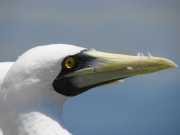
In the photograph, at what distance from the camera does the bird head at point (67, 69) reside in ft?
3.04

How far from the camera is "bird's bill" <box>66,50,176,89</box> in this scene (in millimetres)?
935

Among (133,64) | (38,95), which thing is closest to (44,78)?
(38,95)

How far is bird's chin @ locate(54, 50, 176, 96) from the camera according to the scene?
0.94 meters

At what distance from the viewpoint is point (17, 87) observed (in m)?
0.93

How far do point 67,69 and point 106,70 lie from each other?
0.07 meters

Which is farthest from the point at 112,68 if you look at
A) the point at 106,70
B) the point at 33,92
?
the point at 33,92

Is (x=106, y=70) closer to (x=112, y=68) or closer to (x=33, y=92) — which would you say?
(x=112, y=68)

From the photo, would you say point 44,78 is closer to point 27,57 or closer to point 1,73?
point 27,57

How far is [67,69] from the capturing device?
970 millimetres

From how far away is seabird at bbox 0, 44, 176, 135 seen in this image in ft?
3.05

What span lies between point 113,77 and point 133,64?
44 mm

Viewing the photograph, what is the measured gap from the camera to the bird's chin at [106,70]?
0.94 metres

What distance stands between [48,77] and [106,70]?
10cm

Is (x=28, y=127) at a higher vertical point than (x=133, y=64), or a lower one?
lower
